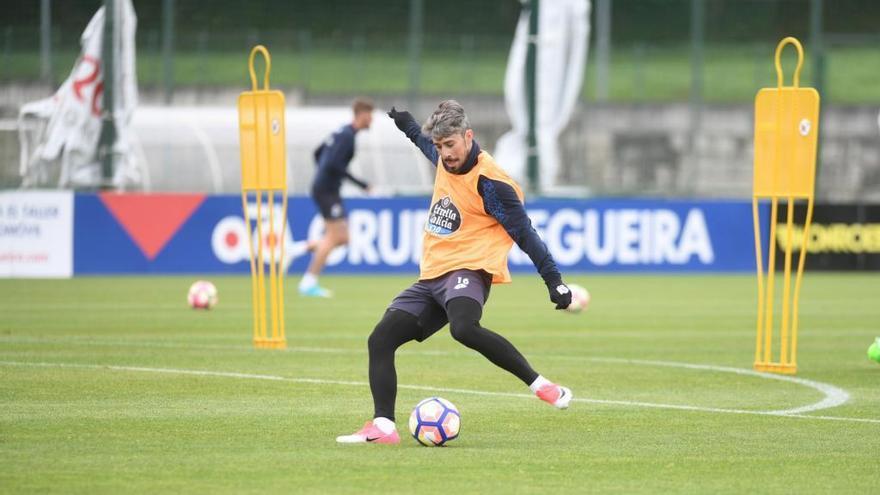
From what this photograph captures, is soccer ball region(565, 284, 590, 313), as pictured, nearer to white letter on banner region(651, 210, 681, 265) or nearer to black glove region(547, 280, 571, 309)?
white letter on banner region(651, 210, 681, 265)

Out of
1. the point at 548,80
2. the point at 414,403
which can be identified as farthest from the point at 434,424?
the point at 548,80

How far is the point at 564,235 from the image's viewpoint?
88.5 ft

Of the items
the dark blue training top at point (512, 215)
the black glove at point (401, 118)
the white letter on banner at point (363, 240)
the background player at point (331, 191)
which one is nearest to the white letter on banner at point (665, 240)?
the white letter on banner at point (363, 240)

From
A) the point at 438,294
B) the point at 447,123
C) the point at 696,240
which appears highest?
the point at 447,123

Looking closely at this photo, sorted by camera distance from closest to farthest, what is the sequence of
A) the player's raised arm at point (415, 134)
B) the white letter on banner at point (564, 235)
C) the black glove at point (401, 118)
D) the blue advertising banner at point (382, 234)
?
the player's raised arm at point (415, 134) < the black glove at point (401, 118) < the blue advertising banner at point (382, 234) < the white letter on banner at point (564, 235)

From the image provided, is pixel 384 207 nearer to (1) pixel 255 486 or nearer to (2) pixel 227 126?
(2) pixel 227 126

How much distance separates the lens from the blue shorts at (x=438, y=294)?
9.30 m

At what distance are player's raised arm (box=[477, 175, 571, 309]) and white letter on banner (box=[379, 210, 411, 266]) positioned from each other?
1683cm

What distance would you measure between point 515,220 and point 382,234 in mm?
17001

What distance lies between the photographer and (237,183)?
92.9ft

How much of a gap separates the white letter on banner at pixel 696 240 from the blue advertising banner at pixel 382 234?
17 millimetres

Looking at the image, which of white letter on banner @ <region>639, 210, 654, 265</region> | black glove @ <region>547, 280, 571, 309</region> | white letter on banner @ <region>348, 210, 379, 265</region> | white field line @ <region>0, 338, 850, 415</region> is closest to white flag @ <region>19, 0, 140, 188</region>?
white letter on banner @ <region>348, 210, 379, 265</region>

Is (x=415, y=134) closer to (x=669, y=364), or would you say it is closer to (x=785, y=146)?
(x=785, y=146)

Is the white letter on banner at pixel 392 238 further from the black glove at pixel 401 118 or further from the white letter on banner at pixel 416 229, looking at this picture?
the black glove at pixel 401 118
